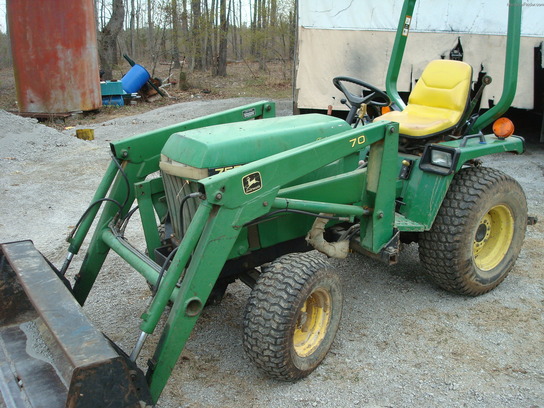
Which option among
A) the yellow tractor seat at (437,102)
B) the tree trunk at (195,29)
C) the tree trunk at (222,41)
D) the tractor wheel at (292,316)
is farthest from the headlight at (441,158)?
the tree trunk at (195,29)

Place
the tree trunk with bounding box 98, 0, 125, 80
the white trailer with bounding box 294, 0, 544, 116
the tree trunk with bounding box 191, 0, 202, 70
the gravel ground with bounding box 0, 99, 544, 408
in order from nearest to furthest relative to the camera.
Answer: the gravel ground with bounding box 0, 99, 544, 408 → the white trailer with bounding box 294, 0, 544, 116 → the tree trunk with bounding box 98, 0, 125, 80 → the tree trunk with bounding box 191, 0, 202, 70

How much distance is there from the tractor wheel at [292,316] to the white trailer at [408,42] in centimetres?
613

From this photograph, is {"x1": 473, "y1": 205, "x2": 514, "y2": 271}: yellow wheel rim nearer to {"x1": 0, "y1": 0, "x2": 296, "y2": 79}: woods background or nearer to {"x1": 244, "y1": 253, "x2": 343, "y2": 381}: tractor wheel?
{"x1": 244, "y1": 253, "x2": 343, "y2": 381}: tractor wheel

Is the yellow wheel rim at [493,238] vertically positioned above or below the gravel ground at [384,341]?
above

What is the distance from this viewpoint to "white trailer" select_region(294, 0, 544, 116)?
8.10 m

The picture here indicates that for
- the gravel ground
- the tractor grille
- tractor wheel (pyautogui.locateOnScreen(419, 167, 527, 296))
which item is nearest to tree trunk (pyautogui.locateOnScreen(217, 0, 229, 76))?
the gravel ground

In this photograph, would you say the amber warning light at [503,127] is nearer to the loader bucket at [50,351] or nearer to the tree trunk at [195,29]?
the loader bucket at [50,351]

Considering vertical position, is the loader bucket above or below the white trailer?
below

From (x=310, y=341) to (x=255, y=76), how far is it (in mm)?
18453

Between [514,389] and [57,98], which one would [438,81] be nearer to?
[514,389]

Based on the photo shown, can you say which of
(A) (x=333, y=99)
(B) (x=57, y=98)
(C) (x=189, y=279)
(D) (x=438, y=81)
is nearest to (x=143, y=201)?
(C) (x=189, y=279)

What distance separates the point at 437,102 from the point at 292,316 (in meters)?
1.96

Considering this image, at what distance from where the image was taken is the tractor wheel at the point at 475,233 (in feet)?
11.5

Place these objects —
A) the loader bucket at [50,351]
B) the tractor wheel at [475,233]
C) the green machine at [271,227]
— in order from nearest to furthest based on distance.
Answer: the loader bucket at [50,351]
the green machine at [271,227]
the tractor wheel at [475,233]
